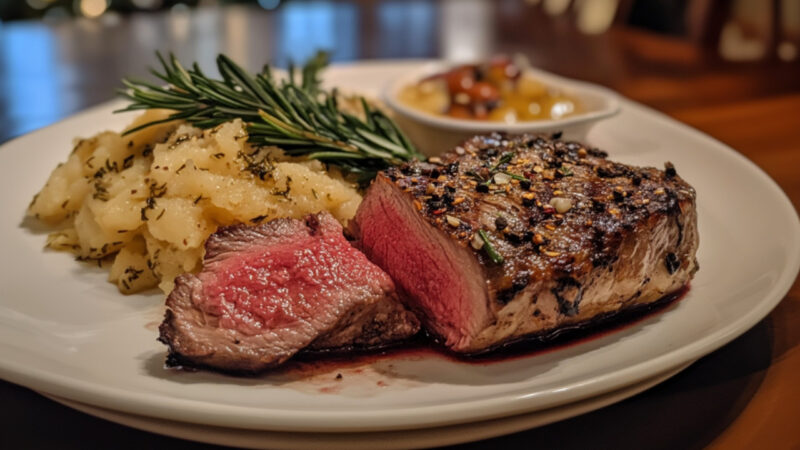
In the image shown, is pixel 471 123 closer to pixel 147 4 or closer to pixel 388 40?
pixel 388 40

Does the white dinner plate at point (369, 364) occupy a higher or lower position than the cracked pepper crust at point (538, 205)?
lower

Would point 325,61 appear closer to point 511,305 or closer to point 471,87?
point 471,87

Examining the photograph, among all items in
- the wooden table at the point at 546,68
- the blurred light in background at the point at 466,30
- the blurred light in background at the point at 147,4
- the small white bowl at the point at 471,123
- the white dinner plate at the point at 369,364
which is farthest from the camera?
the blurred light in background at the point at 147,4

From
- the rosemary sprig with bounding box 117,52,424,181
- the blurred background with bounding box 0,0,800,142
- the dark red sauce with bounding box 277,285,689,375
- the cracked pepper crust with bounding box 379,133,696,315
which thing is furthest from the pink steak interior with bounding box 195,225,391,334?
the blurred background with bounding box 0,0,800,142

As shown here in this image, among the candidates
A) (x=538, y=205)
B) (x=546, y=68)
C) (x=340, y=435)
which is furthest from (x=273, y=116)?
(x=546, y=68)

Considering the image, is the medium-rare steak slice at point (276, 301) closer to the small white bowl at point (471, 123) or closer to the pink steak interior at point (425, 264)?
the pink steak interior at point (425, 264)

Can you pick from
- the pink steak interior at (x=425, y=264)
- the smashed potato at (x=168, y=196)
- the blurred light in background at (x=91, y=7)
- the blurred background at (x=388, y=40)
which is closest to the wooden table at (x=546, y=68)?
the blurred background at (x=388, y=40)
